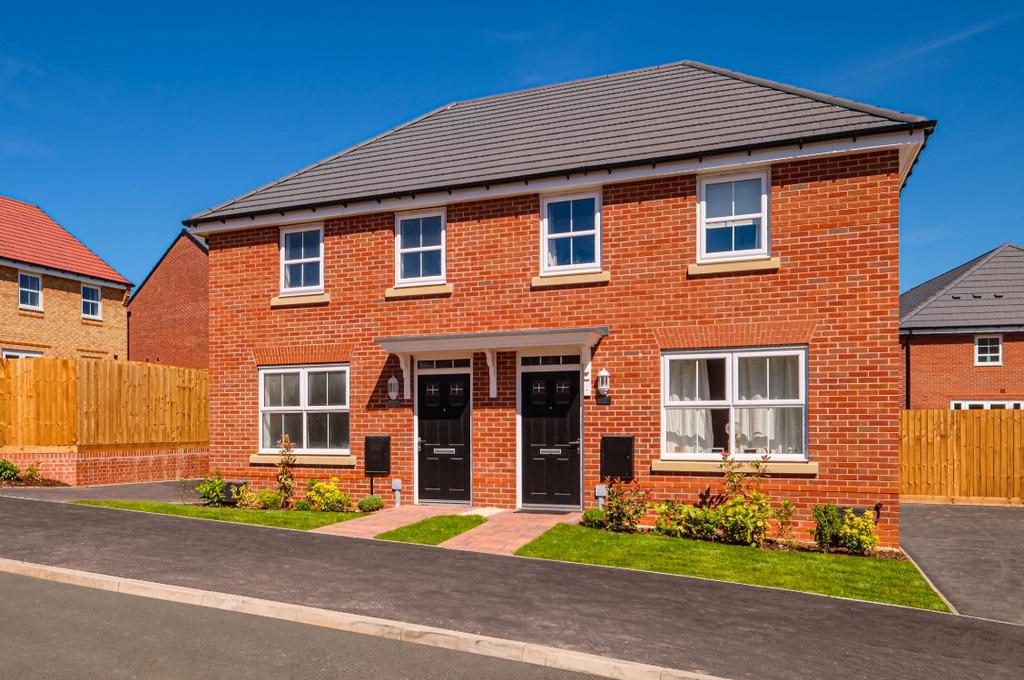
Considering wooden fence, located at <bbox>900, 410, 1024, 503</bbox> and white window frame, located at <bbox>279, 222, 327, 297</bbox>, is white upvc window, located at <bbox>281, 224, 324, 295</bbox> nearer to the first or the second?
white window frame, located at <bbox>279, 222, 327, 297</bbox>

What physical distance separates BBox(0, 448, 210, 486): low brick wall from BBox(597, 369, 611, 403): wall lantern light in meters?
9.97

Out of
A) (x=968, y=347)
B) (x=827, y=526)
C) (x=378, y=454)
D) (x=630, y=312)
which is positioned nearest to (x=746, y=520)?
(x=827, y=526)

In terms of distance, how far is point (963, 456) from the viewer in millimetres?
16891

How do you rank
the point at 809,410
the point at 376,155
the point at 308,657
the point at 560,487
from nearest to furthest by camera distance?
the point at 308,657
the point at 809,410
the point at 560,487
the point at 376,155

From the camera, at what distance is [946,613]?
24.9ft

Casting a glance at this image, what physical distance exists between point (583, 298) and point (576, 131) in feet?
11.5

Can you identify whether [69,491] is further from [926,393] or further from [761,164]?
[926,393]

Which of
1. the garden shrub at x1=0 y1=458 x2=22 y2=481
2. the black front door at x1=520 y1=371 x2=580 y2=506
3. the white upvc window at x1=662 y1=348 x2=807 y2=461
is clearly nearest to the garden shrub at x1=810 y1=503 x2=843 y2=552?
the white upvc window at x1=662 y1=348 x2=807 y2=461

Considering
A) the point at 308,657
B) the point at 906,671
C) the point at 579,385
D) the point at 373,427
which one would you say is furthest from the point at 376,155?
the point at 906,671

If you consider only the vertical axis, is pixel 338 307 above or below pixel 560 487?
above

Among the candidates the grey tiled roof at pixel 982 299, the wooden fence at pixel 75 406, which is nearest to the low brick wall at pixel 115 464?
the wooden fence at pixel 75 406

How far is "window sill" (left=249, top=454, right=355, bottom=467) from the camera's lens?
1411 cm

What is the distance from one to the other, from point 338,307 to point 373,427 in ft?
7.93

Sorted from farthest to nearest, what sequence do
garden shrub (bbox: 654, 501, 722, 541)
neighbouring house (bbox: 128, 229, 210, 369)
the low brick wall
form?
neighbouring house (bbox: 128, 229, 210, 369) < the low brick wall < garden shrub (bbox: 654, 501, 722, 541)
